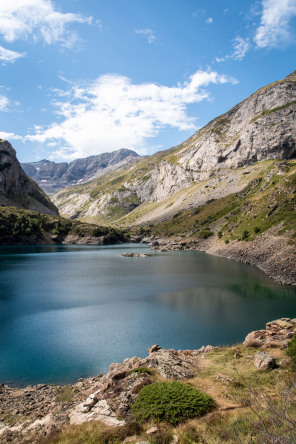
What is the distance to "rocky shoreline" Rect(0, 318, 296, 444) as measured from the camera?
15250mm

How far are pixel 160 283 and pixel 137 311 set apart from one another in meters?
22.9

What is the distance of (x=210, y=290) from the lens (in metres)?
58.7

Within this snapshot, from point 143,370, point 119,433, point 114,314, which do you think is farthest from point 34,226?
point 119,433

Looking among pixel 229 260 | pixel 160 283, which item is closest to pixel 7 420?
pixel 160 283

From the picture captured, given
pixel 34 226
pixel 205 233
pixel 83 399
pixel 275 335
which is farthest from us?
pixel 34 226

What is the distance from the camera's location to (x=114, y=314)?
43.3 meters

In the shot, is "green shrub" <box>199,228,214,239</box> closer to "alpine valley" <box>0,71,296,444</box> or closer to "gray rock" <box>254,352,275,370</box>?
"alpine valley" <box>0,71,296,444</box>

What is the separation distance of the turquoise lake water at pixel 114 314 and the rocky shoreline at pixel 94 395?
11.9 feet

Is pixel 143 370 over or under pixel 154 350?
over

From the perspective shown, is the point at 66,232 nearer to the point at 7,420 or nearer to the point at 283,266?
the point at 283,266

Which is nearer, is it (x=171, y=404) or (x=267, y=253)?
(x=171, y=404)

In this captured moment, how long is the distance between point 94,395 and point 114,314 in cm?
2601

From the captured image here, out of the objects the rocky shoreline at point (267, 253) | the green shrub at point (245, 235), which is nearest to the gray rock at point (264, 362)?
the rocky shoreline at point (267, 253)

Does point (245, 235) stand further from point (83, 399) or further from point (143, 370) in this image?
point (83, 399)
